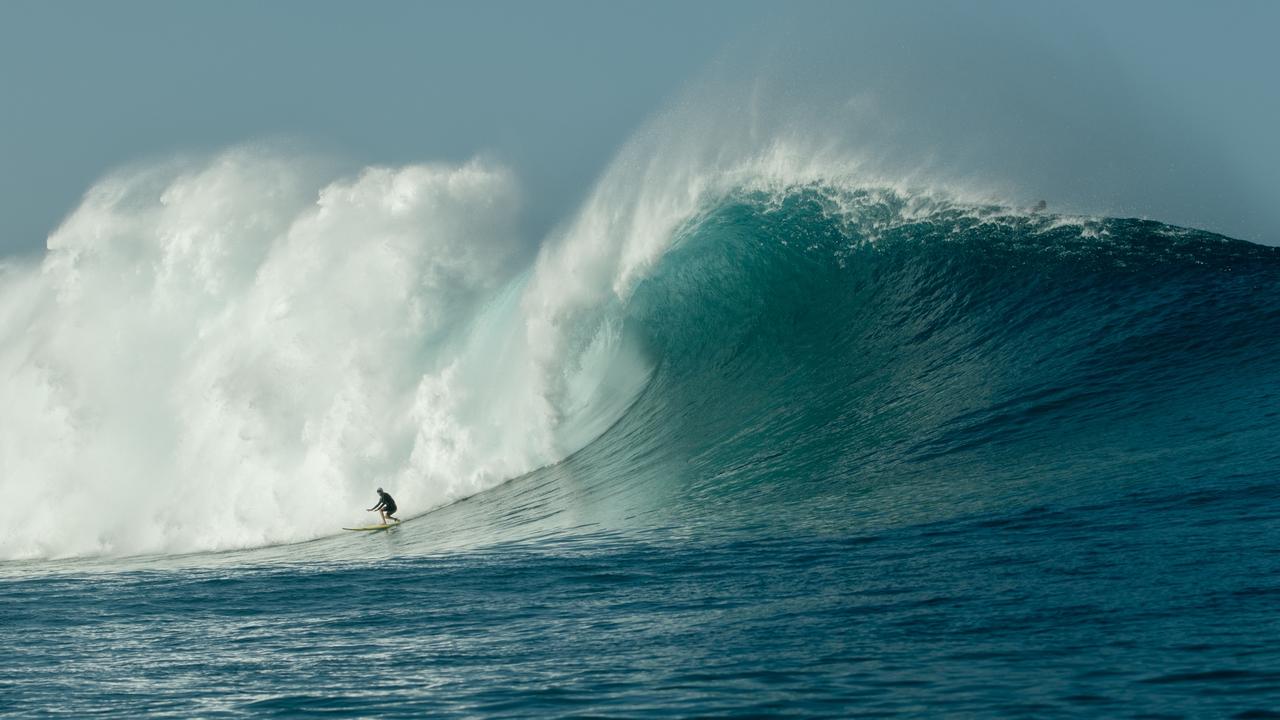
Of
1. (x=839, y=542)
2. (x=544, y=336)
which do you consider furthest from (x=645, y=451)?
(x=839, y=542)

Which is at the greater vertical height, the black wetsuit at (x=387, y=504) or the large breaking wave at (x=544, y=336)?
the large breaking wave at (x=544, y=336)

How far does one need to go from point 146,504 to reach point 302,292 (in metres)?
3.95

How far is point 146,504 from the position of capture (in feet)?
55.1

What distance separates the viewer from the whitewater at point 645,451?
692 cm

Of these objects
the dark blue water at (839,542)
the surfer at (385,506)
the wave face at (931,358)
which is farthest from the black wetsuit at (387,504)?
the wave face at (931,358)

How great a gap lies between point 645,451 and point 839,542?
19.9 ft

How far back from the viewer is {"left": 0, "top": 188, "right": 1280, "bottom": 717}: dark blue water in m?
6.50

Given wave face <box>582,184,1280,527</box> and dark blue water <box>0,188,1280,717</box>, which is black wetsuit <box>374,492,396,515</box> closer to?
dark blue water <box>0,188,1280,717</box>

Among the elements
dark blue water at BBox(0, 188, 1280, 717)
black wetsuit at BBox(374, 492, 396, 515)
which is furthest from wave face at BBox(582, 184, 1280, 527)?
black wetsuit at BBox(374, 492, 396, 515)

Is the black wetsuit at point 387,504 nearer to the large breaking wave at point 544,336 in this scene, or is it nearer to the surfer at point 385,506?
the surfer at point 385,506

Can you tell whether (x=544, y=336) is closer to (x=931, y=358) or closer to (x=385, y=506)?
(x=385, y=506)

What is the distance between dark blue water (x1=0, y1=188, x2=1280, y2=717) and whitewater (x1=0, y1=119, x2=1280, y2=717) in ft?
0.16

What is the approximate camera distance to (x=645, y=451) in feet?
50.6

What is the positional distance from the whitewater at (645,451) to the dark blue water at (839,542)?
0.16ft
